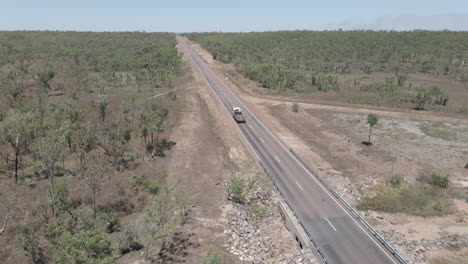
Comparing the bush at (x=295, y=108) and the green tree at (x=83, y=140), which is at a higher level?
the bush at (x=295, y=108)

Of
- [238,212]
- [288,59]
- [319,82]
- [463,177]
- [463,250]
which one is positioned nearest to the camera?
[463,250]

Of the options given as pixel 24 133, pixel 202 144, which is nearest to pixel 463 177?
pixel 202 144

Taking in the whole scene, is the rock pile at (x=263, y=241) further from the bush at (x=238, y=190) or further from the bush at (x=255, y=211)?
the bush at (x=238, y=190)

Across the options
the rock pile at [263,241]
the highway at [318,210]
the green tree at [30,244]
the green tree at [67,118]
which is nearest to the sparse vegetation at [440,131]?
the highway at [318,210]

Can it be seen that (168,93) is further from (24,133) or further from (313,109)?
(24,133)

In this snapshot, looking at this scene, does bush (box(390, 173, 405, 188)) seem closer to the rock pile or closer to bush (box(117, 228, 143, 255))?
the rock pile

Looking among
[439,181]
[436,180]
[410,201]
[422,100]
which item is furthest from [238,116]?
[422,100]

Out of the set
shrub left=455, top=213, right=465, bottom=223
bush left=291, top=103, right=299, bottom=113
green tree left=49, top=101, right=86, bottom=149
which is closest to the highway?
shrub left=455, top=213, right=465, bottom=223
